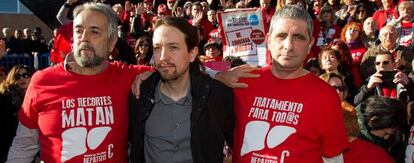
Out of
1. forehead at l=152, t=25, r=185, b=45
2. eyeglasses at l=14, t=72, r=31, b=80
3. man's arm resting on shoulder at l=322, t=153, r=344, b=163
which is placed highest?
forehead at l=152, t=25, r=185, b=45

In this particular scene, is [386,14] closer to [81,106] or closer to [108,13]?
[108,13]

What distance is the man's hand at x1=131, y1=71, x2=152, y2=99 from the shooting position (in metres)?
3.06

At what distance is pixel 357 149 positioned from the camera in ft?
11.2

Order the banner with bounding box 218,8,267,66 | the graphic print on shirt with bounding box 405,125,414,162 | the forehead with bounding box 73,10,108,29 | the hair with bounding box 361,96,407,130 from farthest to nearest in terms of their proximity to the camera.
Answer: the banner with bounding box 218,8,267,66 → the hair with bounding box 361,96,407,130 → the graphic print on shirt with bounding box 405,125,414,162 → the forehead with bounding box 73,10,108,29

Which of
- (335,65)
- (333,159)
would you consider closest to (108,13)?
(333,159)

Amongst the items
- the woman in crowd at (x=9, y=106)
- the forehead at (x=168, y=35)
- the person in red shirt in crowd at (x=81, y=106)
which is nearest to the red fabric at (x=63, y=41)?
the woman in crowd at (x=9, y=106)

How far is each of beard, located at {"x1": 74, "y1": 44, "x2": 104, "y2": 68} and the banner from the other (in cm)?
348

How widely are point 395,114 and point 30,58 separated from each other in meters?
10.7

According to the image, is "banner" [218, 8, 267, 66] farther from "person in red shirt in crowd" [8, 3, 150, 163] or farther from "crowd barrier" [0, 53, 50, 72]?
"crowd barrier" [0, 53, 50, 72]

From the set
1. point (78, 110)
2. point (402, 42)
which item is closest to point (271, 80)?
point (78, 110)

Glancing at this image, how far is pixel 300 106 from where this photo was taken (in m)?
2.88

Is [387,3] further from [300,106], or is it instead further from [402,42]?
[300,106]

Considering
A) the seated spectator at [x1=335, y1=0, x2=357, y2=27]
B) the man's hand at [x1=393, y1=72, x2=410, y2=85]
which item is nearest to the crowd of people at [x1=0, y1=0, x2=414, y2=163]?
the man's hand at [x1=393, y1=72, x2=410, y2=85]

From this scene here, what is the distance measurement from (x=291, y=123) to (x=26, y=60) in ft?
35.9
